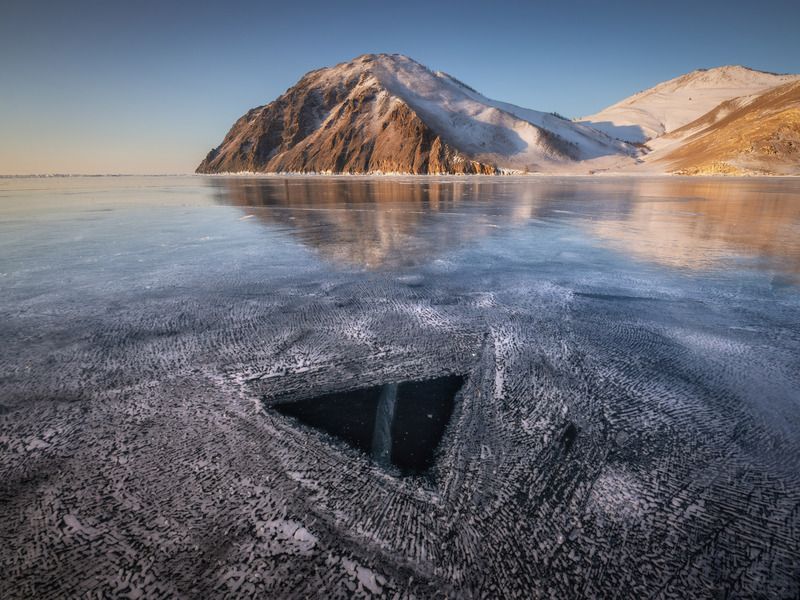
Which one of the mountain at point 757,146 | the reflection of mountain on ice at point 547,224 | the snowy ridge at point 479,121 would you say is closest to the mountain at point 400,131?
the snowy ridge at point 479,121

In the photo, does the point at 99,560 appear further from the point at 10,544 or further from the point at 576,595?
the point at 576,595

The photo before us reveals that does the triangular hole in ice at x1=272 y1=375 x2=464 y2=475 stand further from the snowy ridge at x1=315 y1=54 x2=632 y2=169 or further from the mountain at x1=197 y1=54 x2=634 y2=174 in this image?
the snowy ridge at x1=315 y1=54 x2=632 y2=169

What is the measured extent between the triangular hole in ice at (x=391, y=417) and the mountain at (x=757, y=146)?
63.0 m

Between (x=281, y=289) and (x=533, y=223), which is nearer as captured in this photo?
(x=281, y=289)

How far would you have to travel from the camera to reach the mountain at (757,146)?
46562 millimetres

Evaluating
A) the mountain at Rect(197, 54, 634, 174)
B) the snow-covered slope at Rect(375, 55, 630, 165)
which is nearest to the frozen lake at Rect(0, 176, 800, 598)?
the mountain at Rect(197, 54, 634, 174)

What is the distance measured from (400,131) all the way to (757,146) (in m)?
58.1

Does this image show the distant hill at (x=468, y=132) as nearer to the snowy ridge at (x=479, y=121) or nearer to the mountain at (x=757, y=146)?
the mountain at (x=757, y=146)

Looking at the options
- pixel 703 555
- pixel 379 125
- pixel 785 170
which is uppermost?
pixel 379 125

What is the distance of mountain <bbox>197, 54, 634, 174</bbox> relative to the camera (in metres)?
79.6

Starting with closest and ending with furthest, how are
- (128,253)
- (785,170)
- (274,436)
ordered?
(274,436)
(128,253)
(785,170)

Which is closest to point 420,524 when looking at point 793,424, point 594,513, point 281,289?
point 594,513

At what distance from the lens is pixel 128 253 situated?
691cm

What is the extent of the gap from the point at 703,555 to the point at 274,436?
6.55 feet
